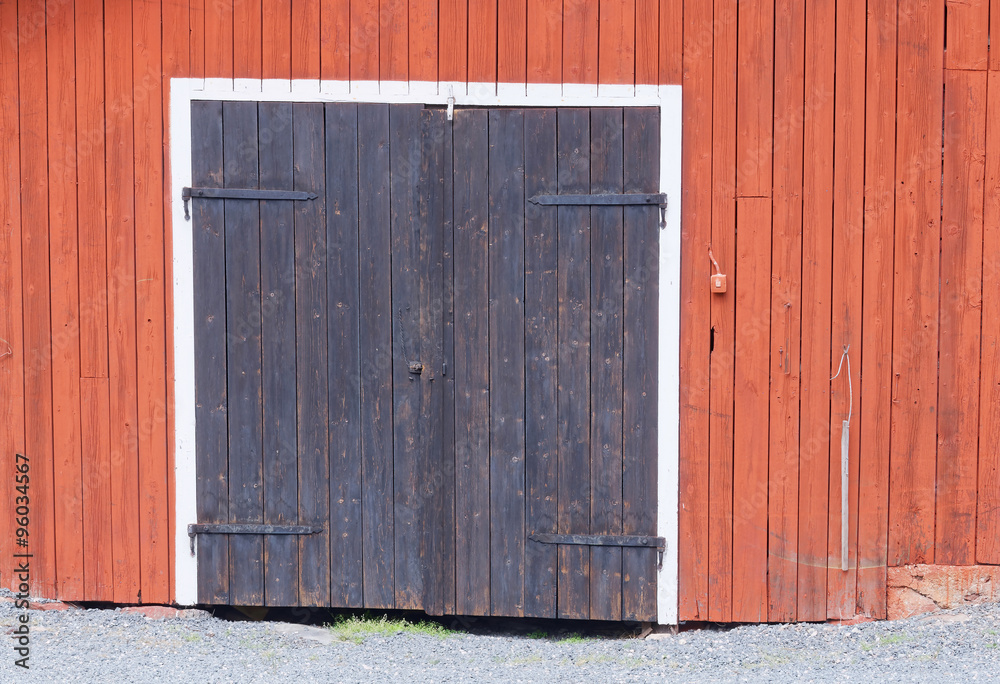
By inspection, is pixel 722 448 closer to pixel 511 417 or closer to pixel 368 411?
pixel 511 417

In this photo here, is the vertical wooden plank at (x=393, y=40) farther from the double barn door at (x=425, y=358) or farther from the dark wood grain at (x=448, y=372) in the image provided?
the dark wood grain at (x=448, y=372)

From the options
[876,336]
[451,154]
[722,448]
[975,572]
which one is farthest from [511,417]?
[975,572]

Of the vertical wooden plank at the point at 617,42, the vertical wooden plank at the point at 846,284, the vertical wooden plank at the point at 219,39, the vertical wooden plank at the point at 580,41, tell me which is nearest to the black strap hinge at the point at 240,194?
the vertical wooden plank at the point at 219,39

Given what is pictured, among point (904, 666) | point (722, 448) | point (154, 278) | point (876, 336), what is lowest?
point (904, 666)

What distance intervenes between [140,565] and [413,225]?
2046 millimetres

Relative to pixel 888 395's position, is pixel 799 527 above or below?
below

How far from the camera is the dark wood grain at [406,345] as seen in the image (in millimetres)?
3879

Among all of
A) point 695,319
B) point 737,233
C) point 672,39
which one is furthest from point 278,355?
point 672,39

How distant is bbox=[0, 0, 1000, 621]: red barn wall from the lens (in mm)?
3775

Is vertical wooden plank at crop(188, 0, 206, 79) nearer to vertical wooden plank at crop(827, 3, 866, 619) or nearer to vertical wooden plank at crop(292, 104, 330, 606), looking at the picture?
vertical wooden plank at crop(292, 104, 330, 606)

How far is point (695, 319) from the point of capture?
12.7 ft

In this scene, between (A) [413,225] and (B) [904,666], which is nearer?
(B) [904,666]

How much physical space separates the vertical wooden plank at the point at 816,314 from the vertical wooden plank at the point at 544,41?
3.54ft

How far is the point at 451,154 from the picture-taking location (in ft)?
12.7
